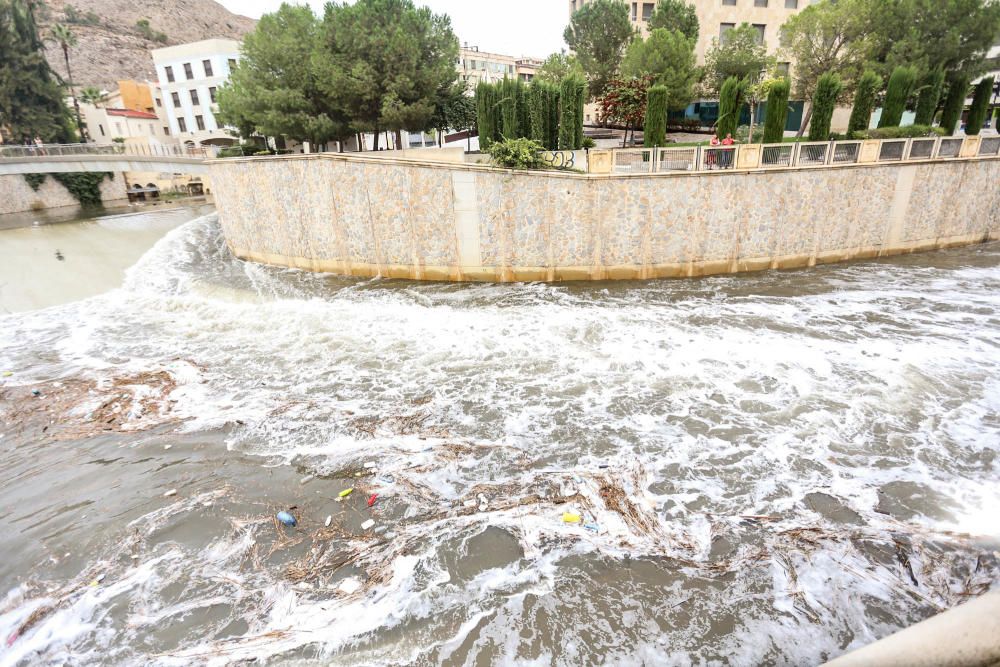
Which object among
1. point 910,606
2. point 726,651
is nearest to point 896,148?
point 910,606

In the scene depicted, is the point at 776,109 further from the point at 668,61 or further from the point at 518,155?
the point at 668,61

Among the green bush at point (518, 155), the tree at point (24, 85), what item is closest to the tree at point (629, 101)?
the green bush at point (518, 155)

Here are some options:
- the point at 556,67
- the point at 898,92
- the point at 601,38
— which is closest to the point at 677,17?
the point at 601,38

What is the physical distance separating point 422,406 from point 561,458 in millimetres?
2897

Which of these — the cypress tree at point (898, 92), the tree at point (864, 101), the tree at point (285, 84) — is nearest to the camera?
the tree at point (864, 101)

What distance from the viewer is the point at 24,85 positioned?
38.4 meters

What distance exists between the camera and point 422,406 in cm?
917

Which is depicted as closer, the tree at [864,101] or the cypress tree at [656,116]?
the cypress tree at [656,116]

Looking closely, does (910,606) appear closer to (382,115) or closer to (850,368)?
(850,368)

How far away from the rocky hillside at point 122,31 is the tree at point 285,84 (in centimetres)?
7373

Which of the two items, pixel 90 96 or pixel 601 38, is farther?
pixel 90 96

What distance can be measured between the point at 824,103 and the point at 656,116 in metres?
6.02

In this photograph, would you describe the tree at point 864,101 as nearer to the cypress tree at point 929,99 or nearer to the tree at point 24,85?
the cypress tree at point 929,99

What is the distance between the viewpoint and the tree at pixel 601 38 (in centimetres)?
3656
